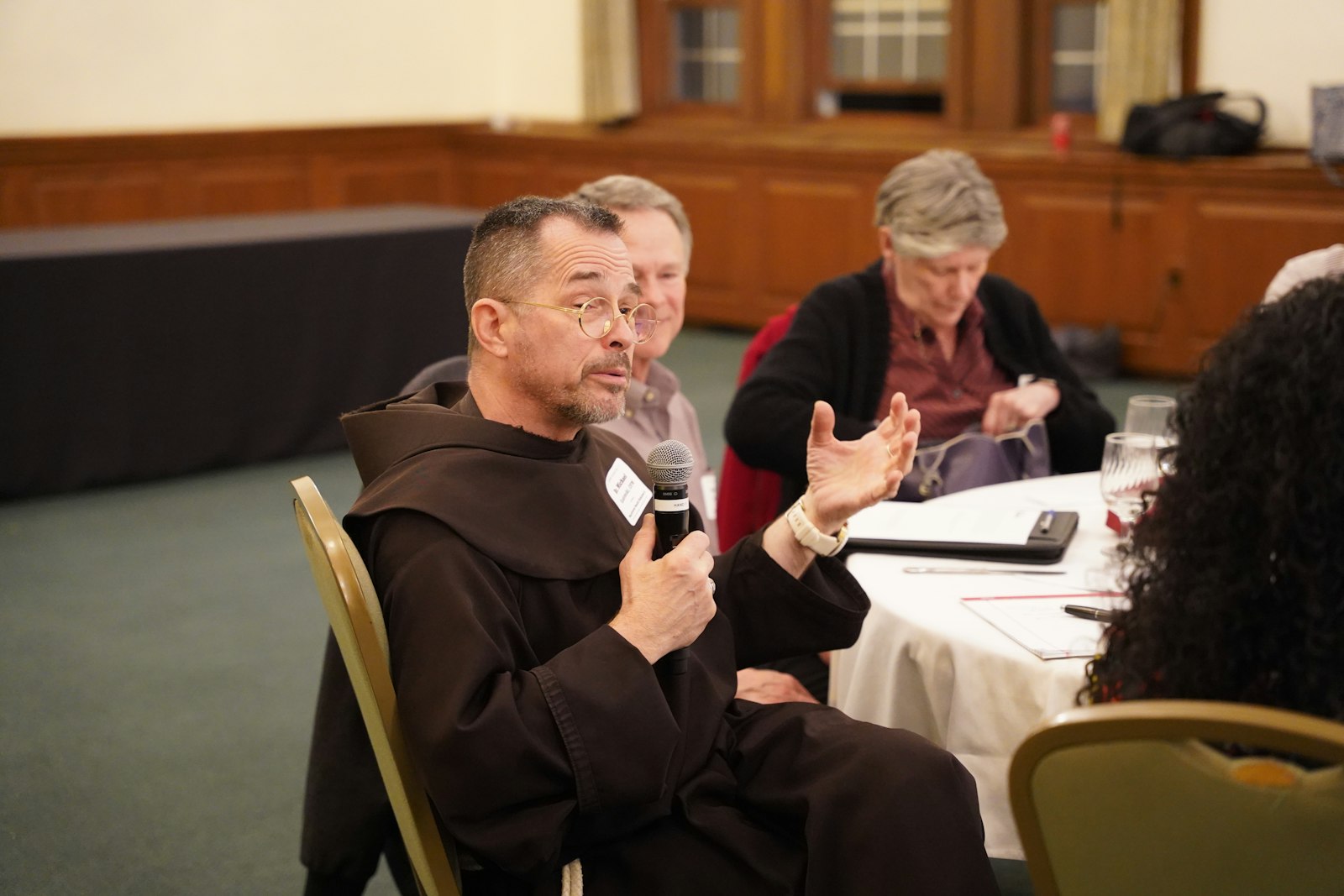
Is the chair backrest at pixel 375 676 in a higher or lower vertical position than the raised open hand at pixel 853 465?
lower

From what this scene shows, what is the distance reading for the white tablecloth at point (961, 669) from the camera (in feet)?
5.91

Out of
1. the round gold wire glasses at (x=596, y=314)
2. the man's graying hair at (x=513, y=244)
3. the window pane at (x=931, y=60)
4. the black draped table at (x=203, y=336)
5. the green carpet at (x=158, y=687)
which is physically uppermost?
the window pane at (x=931, y=60)

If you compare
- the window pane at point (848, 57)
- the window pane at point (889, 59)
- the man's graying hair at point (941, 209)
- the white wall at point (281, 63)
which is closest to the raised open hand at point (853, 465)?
the man's graying hair at point (941, 209)

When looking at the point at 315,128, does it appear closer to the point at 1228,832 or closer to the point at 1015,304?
the point at 1015,304

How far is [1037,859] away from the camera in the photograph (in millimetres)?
1279

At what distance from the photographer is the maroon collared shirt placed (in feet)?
9.70

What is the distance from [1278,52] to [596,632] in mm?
5695

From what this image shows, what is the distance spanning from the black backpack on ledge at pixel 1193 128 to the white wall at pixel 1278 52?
11 centimetres

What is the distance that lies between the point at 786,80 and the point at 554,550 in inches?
266

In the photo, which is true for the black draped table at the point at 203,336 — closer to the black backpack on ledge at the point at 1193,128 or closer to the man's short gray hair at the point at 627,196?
the black backpack on ledge at the point at 1193,128

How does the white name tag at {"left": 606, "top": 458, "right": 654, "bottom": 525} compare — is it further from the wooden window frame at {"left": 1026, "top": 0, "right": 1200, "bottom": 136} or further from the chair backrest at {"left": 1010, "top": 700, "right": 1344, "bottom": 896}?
the wooden window frame at {"left": 1026, "top": 0, "right": 1200, "bottom": 136}

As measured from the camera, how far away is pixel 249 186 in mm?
8719

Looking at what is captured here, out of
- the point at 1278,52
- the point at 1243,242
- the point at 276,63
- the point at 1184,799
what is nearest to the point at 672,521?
the point at 1184,799

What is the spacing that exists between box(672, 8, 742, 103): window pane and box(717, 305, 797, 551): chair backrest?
556cm
